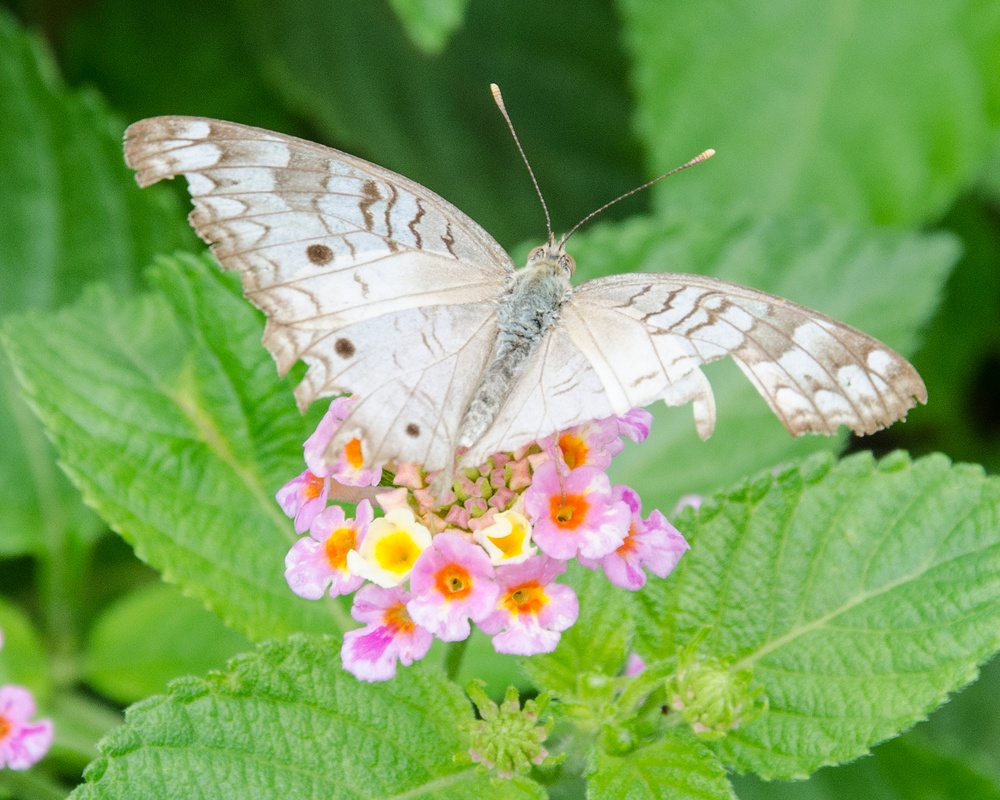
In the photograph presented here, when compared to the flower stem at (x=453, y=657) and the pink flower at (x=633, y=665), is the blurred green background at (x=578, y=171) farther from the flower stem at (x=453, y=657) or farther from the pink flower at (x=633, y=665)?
the flower stem at (x=453, y=657)

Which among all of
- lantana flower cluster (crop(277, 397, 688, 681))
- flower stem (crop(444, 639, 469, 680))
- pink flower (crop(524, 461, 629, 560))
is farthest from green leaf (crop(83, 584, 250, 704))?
A: pink flower (crop(524, 461, 629, 560))

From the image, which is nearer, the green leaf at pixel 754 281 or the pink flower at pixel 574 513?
the pink flower at pixel 574 513

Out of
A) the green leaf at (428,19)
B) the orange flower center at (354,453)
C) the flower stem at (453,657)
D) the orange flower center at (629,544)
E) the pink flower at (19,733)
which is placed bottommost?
the pink flower at (19,733)

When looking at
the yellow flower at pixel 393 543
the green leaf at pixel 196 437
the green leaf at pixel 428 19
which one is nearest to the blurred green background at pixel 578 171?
the green leaf at pixel 428 19

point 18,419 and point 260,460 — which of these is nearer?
point 260,460

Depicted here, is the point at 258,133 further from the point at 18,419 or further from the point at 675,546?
the point at 18,419

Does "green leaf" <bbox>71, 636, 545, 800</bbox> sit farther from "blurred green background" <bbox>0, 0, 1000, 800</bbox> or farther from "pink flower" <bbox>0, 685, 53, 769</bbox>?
"blurred green background" <bbox>0, 0, 1000, 800</bbox>

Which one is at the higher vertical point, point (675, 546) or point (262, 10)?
point (262, 10)

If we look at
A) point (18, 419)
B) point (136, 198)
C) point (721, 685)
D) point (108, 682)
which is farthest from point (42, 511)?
point (721, 685)
